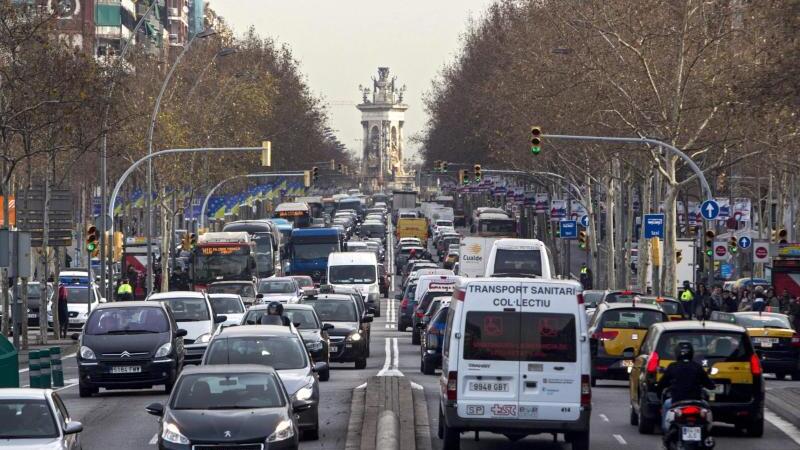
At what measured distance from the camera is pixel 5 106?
141 ft

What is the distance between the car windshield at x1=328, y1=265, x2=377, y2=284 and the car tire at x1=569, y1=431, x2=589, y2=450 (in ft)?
144

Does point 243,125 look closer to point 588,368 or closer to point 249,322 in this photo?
point 249,322

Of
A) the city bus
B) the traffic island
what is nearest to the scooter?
the traffic island

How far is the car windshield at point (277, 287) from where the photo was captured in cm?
5416

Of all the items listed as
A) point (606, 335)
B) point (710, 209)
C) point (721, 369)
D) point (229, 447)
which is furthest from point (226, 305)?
point (229, 447)

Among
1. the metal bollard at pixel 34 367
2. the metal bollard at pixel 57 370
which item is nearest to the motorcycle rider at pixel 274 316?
the metal bollard at pixel 34 367

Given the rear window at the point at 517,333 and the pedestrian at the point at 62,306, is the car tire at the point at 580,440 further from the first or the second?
the pedestrian at the point at 62,306

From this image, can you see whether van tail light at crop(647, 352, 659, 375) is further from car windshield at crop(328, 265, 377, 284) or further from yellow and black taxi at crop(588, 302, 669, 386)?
car windshield at crop(328, 265, 377, 284)

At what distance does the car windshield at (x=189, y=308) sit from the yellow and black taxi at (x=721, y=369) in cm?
1372

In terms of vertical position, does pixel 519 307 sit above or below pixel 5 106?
below

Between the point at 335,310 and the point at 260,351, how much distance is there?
14.2m

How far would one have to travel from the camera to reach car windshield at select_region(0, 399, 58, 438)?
14.7 m

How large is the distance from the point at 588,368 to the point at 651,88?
3801cm

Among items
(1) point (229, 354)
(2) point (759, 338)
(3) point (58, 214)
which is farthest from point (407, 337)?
(1) point (229, 354)
